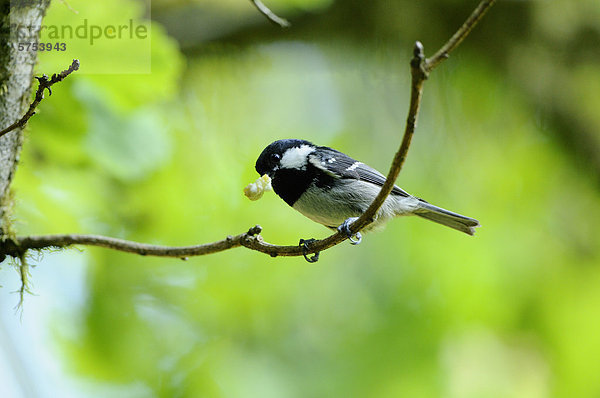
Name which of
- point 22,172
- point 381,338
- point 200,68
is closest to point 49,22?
point 22,172

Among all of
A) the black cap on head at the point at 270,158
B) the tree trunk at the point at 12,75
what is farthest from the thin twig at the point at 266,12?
the black cap on head at the point at 270,158

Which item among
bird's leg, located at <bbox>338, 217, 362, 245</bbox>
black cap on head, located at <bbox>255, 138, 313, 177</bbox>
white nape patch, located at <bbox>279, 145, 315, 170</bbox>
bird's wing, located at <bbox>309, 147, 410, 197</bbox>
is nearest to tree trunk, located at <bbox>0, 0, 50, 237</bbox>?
bird's leg, located at <bbox>338, 217, 362, 245</bbox>

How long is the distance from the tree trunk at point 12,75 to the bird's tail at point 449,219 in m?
2.21

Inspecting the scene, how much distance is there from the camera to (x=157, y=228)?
140 inches

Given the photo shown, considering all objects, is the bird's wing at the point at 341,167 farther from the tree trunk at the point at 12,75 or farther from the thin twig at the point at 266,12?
the tree trunk at the point at 12,75

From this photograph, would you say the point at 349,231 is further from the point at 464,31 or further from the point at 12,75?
the point at 12,75

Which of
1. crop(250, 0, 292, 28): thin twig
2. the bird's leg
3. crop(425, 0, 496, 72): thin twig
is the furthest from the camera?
crop(250, 0, 292, 28): thin twig

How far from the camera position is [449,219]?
10.8ft

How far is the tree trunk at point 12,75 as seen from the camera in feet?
6.09

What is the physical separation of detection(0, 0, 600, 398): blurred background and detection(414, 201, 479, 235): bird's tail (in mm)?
782

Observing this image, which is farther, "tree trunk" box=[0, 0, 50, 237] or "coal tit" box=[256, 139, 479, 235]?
"coal tit" box=[256, 139, 479, 235]

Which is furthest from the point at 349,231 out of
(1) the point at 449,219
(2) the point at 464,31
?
(1) the point at 449,219

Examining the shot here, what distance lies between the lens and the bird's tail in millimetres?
3244

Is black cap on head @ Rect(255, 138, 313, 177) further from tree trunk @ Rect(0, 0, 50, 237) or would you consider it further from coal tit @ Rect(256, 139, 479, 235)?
tree trunk @ Rect(0, 0, 50, 237)
